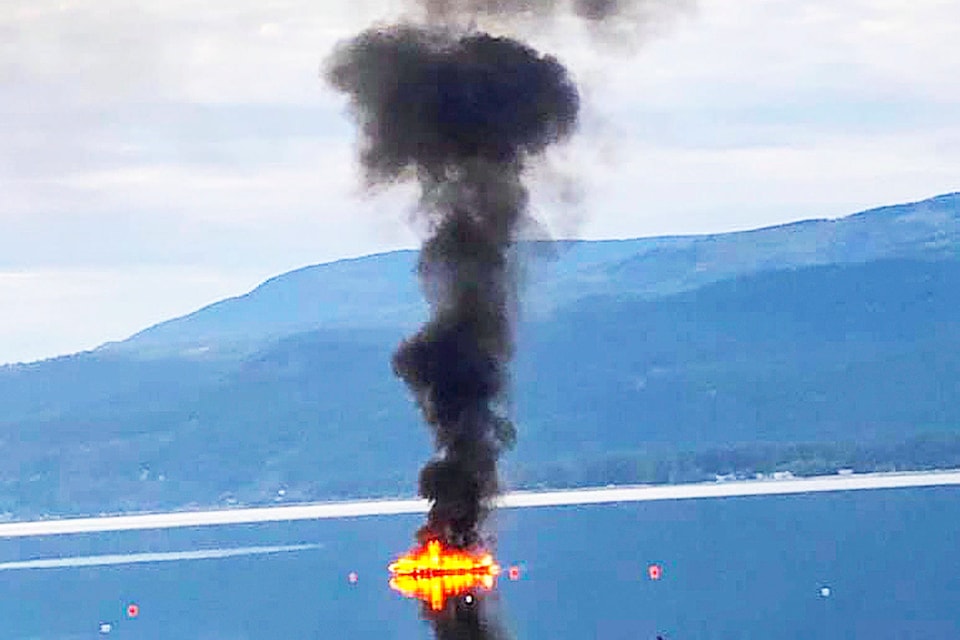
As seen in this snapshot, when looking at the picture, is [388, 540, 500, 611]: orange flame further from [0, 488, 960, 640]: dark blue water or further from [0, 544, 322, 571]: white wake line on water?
[0, 544, 322, 571]: white wake line on water

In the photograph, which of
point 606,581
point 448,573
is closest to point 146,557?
point 606,581

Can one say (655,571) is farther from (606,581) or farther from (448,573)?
(448,573)

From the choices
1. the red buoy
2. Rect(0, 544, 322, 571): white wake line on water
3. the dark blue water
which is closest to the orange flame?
the dark blue water

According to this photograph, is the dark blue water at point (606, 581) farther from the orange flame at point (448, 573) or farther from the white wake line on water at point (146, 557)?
the white wake line on water at point (146, 557)

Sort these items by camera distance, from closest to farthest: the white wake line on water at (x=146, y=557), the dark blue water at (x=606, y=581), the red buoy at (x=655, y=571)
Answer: the dark blue water at (x=606, y=581), the red buoy at (x=655, y=571), the white wake line on water at (x=146, y=557)

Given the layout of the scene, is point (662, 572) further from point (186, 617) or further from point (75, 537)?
point (75, 537)

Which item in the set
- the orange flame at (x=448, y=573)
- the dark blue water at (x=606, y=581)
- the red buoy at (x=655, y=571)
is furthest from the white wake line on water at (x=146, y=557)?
the orange flame at (x=448, y=573)

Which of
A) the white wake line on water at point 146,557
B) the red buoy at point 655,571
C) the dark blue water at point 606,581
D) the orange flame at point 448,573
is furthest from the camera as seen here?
the white wake line on water at point 146,557
